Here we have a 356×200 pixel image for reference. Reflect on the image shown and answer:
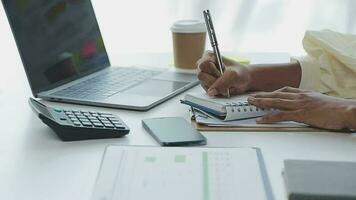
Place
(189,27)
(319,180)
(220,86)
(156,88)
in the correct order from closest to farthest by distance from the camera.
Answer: (319,180)
(220,86)
(156,88)
(189,27)

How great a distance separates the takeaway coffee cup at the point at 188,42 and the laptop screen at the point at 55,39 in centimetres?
18

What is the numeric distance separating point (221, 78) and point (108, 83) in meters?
0.26

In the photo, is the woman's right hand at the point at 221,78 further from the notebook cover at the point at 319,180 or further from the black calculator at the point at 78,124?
the notebook cover at the point at 319,180

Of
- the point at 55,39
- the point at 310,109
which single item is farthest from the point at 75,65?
the point at 310,109

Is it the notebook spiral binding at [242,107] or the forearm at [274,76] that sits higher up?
the notebook spiral binding at [242,107]

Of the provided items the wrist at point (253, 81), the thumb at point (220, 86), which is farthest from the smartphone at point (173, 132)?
the wrist at point (253, 81)

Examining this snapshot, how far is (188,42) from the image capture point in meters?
1.27

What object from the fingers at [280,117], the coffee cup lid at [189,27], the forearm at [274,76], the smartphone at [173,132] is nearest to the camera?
Result: the smartphone at [173,132]

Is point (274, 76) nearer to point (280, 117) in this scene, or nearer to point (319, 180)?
point (280, 117)

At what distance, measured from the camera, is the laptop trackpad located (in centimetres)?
105

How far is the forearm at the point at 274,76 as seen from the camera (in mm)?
1079

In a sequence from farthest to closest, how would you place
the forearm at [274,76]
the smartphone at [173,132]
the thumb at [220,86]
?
the forearm at [274,76] → the thumb at [220,86] → the smartphone at [173,132]

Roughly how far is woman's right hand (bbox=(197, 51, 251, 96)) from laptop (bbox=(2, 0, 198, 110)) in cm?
7

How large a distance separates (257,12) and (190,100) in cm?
84
